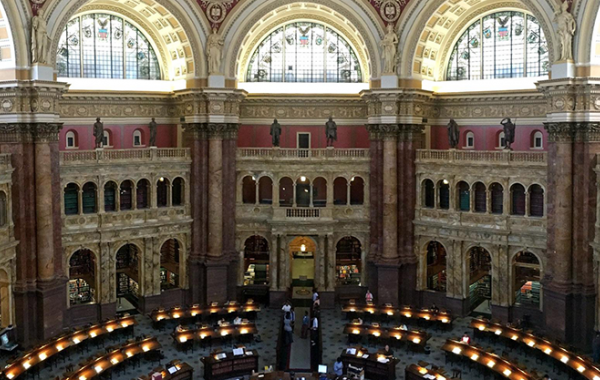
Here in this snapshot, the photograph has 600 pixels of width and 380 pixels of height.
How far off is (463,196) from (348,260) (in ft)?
31.6

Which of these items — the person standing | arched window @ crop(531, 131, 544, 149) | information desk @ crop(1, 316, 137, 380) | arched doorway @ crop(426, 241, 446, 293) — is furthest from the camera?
arched doorway @ crop(426, 241, 446, 293)

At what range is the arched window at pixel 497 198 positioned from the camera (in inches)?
1591

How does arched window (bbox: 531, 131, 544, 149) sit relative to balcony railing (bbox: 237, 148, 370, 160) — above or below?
above

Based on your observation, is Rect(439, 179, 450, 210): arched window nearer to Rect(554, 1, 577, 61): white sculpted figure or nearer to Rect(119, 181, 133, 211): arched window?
Rect(554, 1, 577, 61): white sculpted figure

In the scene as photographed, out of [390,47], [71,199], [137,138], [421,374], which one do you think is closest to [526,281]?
[421,374]

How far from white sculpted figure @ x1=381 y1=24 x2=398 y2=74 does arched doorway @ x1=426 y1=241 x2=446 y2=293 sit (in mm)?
12772

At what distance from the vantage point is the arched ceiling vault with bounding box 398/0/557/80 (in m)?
41.0

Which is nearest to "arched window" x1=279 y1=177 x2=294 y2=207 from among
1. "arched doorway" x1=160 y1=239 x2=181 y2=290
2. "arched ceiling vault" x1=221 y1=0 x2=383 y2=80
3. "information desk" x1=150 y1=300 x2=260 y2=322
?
"arched doorway" x1=160 y1=239 x2=181 y2=290

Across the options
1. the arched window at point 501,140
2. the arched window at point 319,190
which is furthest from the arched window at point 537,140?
the arched window at point 319,190

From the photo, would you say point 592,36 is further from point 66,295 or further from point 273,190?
point 66,295

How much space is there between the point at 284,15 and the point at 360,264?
59.9ft

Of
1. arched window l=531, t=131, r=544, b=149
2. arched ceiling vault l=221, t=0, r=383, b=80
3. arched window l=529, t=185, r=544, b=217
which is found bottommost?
arched window l=529, t=185, r=544, b=217

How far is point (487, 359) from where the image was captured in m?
31.5

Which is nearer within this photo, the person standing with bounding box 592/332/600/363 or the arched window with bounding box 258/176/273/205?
the person standing with bounding box 592/332/600/363
